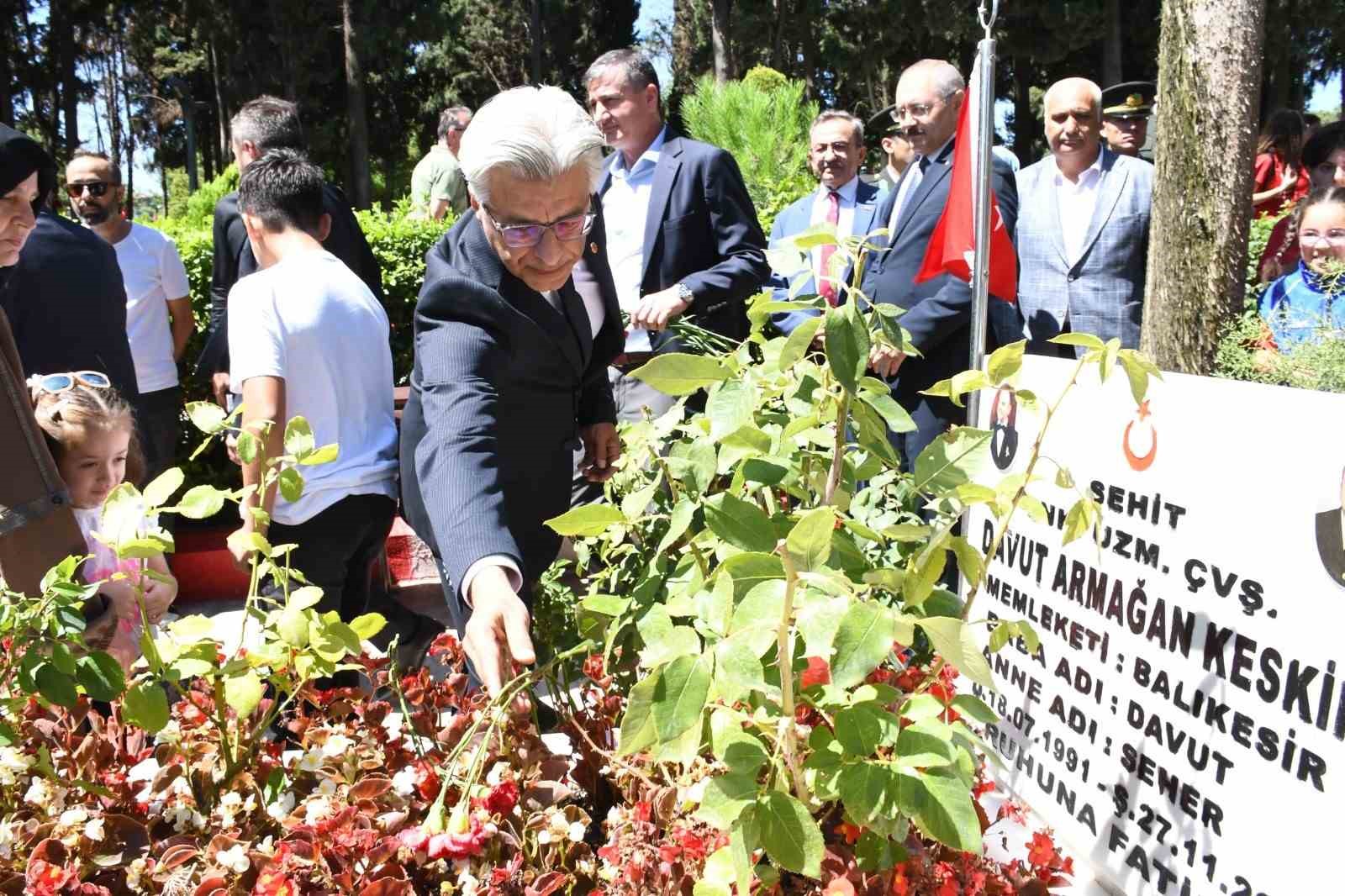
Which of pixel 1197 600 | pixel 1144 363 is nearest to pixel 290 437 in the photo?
pixel 1144 363

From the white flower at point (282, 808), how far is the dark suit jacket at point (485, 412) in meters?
0.37

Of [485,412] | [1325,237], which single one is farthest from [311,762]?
[1325,237]

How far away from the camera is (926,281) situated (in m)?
3.82

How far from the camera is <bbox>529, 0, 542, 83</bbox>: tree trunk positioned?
115ft

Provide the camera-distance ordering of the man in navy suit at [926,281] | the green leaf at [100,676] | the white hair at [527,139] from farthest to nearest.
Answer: the man in navy suit at [926,281] < the white hair at [527,139] < the green leaf at [100,676]

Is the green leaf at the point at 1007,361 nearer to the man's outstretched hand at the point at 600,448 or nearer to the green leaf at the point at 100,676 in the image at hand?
the green leaf at the point at 100,676

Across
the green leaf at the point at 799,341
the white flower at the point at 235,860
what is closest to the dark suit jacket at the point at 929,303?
the green leaf at the point at 799,341

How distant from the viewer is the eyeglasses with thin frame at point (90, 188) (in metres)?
4.58

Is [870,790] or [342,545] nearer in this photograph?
[870,790]

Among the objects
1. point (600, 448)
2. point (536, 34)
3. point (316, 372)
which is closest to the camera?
point (600, 448)

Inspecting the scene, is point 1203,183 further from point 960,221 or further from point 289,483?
point 289,483

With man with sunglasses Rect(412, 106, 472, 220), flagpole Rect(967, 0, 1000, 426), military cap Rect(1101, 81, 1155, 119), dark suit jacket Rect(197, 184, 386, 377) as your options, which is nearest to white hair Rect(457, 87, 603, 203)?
flagpole Rect(967, 0, 1000, 426)

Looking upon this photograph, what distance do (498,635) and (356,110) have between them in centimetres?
2678

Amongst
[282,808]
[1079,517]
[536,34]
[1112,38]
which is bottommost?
[282,808]
